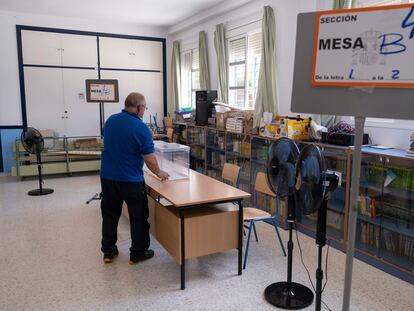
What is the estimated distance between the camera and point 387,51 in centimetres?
132

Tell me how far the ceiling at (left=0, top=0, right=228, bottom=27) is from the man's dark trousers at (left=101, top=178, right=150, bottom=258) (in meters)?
4.16

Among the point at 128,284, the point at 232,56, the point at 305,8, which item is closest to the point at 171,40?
the point at 232,56

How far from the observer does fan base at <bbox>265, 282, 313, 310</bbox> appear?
8.50 feet

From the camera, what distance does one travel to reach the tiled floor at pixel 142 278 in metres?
2.64

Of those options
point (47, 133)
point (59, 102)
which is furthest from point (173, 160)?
point (59, 102)

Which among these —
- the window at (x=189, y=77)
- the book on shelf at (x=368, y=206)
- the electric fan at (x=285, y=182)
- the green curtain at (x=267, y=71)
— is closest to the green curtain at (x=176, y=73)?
the window at (x=189, y=77)

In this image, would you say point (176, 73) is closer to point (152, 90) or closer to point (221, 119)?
point (152, 90)

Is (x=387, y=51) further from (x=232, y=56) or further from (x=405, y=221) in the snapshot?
(x=232, y=56)

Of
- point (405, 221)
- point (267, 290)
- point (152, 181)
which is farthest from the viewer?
point (152, 181)

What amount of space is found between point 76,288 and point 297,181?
205 centimetres

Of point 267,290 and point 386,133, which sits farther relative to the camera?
→ point 386,133

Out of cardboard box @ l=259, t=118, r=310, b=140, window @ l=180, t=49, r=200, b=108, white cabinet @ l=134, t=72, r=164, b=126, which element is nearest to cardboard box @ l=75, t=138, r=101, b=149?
white cabinet @ l=134, t=72, r=164, b=126

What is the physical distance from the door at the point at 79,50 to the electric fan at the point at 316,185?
669cm

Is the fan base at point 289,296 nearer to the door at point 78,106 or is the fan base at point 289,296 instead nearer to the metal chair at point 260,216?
the metal chair at point 260,216
